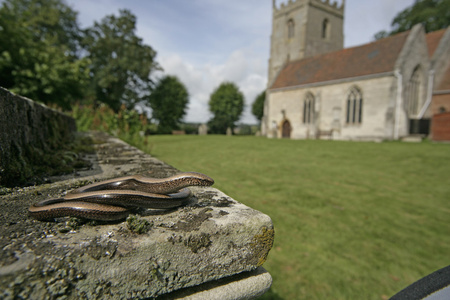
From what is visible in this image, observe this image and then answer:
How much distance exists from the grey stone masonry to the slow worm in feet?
0.13

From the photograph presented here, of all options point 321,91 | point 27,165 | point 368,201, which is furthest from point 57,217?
point 321,91

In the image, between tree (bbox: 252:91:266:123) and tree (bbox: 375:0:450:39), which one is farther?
tree (bbox: 252:91:266:123)

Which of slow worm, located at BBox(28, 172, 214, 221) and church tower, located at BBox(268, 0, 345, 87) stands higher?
church tower, located at BBox(268, 0, 345, 87)

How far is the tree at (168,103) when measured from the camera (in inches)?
1774

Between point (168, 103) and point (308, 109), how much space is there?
87.7ft

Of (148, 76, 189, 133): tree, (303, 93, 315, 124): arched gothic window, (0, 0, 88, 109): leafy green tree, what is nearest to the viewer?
(0, 0, 88, 109): leafy green tree

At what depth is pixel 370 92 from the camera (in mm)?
26062

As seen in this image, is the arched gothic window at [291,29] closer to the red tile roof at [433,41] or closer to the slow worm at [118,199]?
the red tile roof at [433,41]

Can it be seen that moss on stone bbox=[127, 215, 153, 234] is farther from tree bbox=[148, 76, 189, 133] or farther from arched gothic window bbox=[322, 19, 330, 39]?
arched gothic window bbox=[322, 19, 330, 39]

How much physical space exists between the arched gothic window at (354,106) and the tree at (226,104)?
32152 mm

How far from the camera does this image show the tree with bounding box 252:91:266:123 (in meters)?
60.6

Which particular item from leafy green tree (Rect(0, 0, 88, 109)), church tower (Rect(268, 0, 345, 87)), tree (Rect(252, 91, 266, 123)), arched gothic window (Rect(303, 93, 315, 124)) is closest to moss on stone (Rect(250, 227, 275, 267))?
leafy green tree (Rect(0, 0, 88, 109))

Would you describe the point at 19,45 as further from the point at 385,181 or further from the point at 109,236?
the point at 385,181

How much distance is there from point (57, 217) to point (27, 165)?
105 cm
